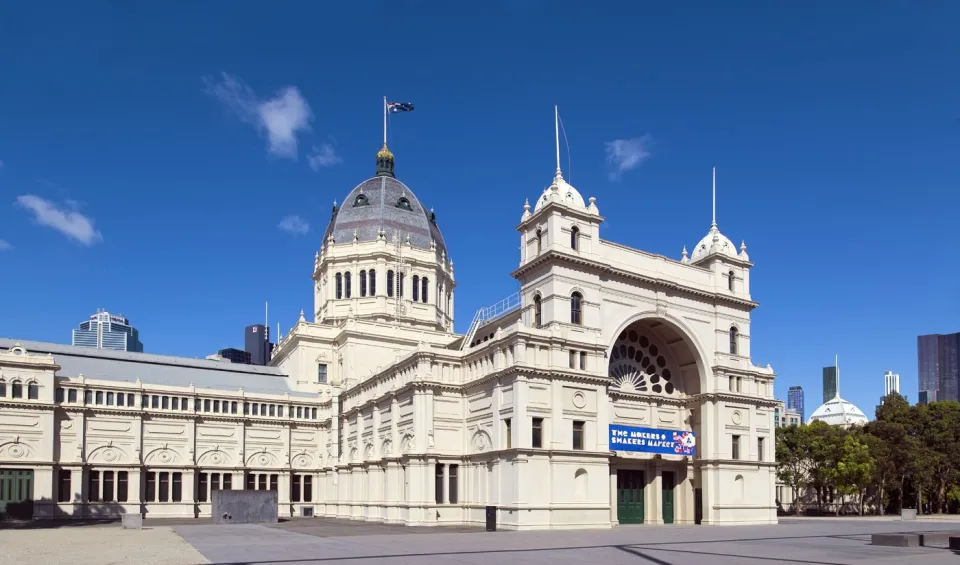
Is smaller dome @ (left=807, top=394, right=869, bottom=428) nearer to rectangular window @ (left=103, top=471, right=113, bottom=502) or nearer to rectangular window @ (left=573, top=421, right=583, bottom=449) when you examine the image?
rectangular window @ (left=573, top=421, right=583, bottom=449)

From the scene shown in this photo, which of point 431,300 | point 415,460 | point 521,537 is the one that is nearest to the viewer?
point 521,537

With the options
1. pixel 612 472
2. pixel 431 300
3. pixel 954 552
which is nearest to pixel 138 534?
pixel 612 472

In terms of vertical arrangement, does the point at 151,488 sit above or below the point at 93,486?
below

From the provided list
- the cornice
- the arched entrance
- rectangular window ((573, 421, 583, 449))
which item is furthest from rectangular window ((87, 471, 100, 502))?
the arched entrance

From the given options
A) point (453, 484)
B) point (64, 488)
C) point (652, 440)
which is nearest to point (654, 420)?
point (652, 440)

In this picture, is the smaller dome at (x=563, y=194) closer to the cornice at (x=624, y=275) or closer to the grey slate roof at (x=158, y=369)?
the cornice at (x=624, y=275)

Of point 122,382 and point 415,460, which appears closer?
point 415,460

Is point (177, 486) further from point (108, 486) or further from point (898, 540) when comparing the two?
point (898, 540)

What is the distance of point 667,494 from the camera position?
202ft

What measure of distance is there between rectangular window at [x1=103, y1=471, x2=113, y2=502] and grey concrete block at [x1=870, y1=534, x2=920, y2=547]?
6003cm

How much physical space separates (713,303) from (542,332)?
696 inches

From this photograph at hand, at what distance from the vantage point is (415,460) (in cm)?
5641

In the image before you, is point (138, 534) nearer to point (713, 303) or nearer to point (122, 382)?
point (122, 382)

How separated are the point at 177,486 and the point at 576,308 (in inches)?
1654
